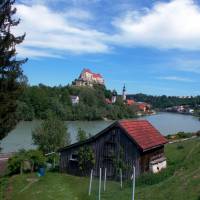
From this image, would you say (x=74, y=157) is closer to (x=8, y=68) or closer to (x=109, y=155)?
(x=109, y=155)

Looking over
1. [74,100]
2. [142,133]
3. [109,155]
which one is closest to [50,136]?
[109,155]

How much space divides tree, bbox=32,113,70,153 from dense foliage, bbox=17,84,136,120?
50.9 meters

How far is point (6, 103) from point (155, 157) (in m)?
11.3

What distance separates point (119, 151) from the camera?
24891 mm

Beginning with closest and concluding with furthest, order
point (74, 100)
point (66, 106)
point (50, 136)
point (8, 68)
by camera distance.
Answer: point (8, 68)
point (50, 136)
point (66, 106)
point (74, 100)

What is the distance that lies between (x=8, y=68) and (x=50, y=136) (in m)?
13.9

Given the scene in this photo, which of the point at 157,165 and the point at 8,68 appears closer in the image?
the point at 8,68

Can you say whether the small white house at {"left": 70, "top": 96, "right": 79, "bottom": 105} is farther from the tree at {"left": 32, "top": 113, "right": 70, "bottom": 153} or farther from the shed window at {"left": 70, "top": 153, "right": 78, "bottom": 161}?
the shed window at {"left": 70, "top": 153, "right": 78, "bottom": 161}

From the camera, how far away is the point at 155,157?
87.1 ft

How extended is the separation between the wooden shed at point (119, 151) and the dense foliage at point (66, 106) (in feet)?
193

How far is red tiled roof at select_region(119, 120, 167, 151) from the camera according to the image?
81.2 feet

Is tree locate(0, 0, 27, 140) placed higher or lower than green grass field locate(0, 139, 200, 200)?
higher

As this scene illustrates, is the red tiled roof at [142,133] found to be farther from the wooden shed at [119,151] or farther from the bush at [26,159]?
the bush at [26,159]

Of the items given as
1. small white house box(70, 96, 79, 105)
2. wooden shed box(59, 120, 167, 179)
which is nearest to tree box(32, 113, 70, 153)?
wooden shed box(59, 120, 167, 179)
